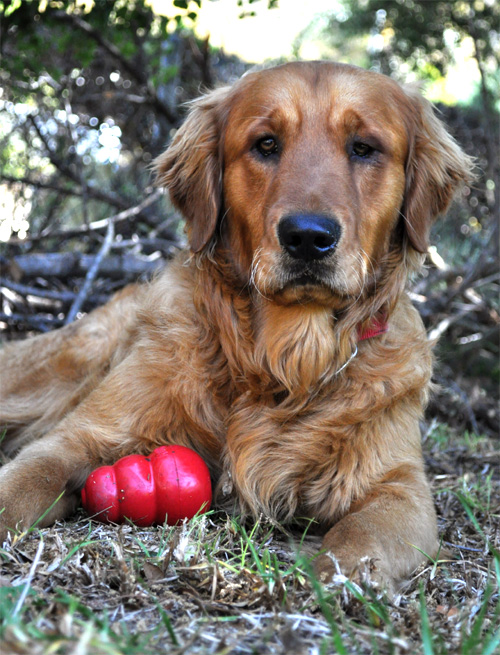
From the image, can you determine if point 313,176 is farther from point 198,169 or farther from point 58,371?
point 58,371

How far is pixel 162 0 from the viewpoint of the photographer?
4816 millimetres

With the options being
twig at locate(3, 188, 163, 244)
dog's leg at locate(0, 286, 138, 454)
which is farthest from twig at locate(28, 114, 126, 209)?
dog's leg at locate(0, 286, 138, 454)

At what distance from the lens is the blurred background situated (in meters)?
5.26

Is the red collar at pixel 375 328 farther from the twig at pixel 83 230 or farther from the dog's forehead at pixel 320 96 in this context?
the twig at pixel 83 230

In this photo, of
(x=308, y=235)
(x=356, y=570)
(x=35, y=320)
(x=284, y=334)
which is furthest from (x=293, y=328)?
(x=35, y=320)

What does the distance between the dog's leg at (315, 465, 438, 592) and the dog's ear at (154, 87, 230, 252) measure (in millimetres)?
1282

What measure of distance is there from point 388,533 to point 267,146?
62.6 inches

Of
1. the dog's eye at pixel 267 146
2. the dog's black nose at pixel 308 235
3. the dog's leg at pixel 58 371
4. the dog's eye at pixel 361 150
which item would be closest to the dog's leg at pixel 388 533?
the dog's black nose at pixel 308 235

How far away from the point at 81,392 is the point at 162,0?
2.80m

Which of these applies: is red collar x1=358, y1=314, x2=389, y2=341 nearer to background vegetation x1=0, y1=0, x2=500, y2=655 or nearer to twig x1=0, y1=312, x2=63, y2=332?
background vegetation x1=0, y1=0, x2=500, y2=655

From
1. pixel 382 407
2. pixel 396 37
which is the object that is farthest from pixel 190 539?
pixel 396 37

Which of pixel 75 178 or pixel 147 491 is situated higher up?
pixel 75 178

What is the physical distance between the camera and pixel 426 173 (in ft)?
10.5

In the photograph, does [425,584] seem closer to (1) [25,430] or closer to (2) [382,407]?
(2) [382,407]
